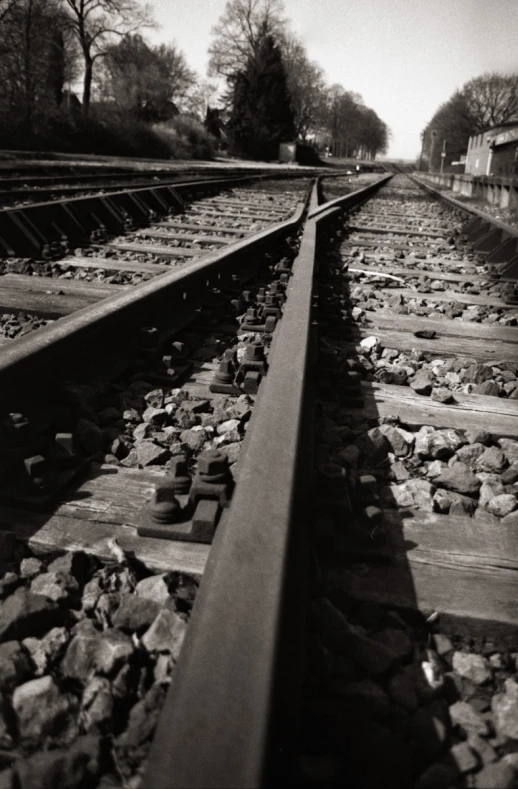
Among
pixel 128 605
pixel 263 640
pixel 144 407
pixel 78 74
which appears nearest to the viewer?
pixel 263 640

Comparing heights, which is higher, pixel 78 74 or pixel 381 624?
pixel 78 74

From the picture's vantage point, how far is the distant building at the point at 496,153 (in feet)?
95.6

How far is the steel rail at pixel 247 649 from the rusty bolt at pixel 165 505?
0.64 feet

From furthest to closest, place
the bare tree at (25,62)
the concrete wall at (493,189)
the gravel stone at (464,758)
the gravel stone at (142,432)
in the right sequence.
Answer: the bare tree at (25,62), the concrete wall at (493,189), the gravel stone at (142,432), the gravel stone at (464,758)

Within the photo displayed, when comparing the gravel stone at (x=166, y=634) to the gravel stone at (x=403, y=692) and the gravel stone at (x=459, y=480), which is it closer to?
the gravel stone at (x=403, y=692)

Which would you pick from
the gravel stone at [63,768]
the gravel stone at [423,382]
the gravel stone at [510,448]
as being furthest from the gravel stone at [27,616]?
the gravel stone at [423,382]

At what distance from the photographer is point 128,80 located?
49.2 metres

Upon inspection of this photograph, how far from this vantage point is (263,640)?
86cm

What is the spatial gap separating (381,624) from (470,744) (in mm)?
298

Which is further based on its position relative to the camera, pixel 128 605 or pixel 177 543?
pixel 177 543

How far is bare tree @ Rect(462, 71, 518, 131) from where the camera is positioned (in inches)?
3610

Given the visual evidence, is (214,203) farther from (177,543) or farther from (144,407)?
(177,543)

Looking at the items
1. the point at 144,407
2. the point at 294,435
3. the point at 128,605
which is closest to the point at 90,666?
the point at 128,605

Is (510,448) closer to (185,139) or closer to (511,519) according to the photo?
(511,519)
